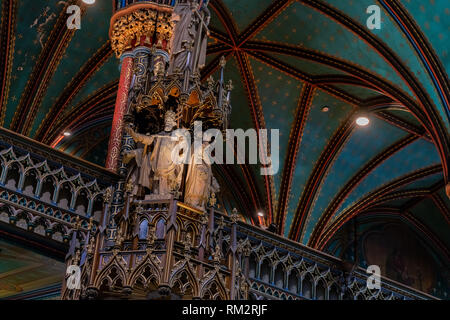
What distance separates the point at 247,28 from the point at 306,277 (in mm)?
5961

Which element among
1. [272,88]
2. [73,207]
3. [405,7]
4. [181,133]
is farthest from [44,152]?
[272,88]

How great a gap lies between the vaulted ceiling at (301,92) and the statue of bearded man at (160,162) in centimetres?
572

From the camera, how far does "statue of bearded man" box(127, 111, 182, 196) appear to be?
27.2ft

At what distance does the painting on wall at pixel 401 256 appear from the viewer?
20.5 metres

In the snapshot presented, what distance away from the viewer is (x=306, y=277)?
11969 millimetres

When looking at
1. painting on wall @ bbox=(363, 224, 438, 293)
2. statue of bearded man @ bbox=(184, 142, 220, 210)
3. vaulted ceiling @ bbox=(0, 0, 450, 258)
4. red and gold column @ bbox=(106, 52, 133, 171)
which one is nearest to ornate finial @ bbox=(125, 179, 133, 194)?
statue of bearded man @ bbox=(184, 142, 220, 210)

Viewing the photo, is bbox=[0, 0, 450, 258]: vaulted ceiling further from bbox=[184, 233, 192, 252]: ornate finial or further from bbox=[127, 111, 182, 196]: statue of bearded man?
bbox=[184, 233, 192, 252]: ornate finial

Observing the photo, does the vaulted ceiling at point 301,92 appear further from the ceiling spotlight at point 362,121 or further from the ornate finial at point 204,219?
the ornate finial at point 204,219

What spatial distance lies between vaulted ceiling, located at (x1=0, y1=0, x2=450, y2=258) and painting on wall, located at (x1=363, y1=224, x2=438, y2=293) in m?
2.19

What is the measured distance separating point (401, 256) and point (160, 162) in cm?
1403

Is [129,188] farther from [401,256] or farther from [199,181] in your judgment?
[401,256]

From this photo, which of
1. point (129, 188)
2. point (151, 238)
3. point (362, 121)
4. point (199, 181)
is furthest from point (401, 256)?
point (151, 238)

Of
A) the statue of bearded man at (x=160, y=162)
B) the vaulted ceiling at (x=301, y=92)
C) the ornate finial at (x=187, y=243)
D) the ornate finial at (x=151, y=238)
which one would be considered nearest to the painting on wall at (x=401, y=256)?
the vaulted ceiling at (x=301, y=92)

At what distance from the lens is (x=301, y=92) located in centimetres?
1661
